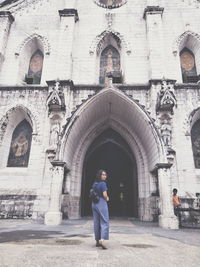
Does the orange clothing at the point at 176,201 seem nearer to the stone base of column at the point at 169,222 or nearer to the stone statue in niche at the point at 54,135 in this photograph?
the stone base of column at the point at 169,222

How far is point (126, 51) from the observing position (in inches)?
512

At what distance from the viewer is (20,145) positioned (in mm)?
11594

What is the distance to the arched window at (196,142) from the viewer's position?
10695 mm

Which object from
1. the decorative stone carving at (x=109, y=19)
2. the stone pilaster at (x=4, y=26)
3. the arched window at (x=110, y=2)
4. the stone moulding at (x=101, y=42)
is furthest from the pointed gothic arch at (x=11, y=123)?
the arched window at (x=110, y=2)

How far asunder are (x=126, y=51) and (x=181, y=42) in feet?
11.2

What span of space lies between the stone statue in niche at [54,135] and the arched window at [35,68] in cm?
413

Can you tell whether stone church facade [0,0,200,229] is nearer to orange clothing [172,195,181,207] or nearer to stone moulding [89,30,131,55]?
stone moulding [89,30,131,55]

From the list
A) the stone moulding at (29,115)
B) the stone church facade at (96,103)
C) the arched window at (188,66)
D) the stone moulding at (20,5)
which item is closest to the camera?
the stone church facade at (96,103)

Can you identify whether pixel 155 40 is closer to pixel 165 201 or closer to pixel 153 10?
pixel 153 10

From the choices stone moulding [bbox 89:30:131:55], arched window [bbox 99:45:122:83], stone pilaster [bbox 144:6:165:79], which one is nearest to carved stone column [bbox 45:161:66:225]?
arched window [bbox 99:45:122:83]

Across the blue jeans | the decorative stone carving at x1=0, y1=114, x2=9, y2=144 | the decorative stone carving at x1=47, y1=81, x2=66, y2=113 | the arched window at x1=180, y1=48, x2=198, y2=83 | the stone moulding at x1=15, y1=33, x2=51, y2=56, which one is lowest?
the blue jeans

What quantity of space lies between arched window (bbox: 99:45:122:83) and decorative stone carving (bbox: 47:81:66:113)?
326cm

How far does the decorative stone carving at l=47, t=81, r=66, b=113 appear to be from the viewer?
10406 mm

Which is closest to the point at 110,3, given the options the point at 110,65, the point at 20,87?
the point at 110,65
